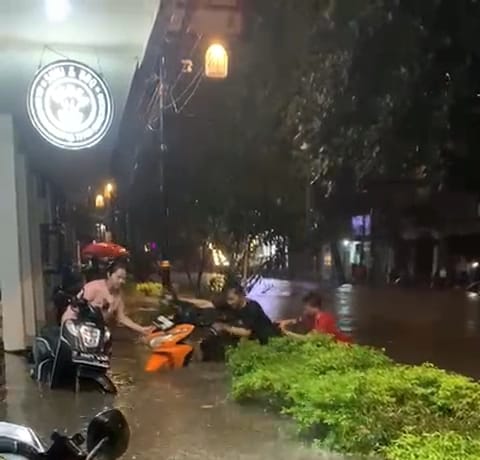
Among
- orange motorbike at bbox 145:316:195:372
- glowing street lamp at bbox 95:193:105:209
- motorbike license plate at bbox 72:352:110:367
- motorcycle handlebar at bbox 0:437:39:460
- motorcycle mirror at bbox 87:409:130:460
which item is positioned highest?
glowing street lamp at bbox 95:193:105:209

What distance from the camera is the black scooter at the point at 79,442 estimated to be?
233cm

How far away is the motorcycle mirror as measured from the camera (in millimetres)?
2322

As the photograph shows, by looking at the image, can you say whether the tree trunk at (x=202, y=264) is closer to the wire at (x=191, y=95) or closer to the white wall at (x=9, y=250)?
the wire at (x=191, y=95)

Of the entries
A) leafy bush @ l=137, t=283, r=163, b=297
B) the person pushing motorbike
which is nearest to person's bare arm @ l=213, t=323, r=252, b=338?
the person pushing motorbike

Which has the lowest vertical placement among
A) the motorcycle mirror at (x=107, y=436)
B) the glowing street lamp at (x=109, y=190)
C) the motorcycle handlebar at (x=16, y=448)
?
the motorcycle handlebar at (x=16, y=448)

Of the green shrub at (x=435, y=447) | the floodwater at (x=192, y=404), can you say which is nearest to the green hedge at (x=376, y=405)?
the green shrub at (x=435, y=447)

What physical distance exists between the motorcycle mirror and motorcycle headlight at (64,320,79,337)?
4.53 metres

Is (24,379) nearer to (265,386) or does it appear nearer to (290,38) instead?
(265,386)

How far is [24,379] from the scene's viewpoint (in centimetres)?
750

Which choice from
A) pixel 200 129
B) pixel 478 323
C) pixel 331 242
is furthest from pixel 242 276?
pixel 478 323

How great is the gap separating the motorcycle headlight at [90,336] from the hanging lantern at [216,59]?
3.73 m

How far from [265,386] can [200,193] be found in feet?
29.3

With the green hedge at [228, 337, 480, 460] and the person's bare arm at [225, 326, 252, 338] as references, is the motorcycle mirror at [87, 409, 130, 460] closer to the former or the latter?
the green hedge at [228, 337, 480, 460]

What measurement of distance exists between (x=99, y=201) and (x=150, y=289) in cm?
397
